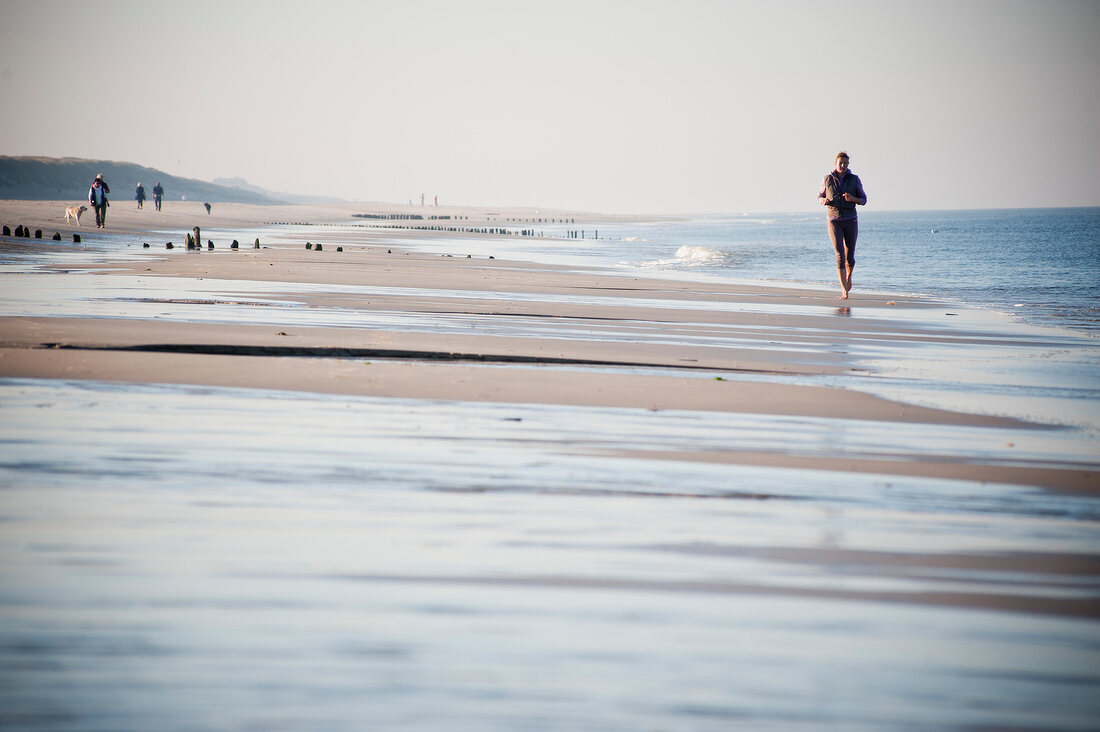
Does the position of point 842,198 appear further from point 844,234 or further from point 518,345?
point 518,345

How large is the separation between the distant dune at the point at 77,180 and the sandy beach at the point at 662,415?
106 m

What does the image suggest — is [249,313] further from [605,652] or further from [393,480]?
[605,652]

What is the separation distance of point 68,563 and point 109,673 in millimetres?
836

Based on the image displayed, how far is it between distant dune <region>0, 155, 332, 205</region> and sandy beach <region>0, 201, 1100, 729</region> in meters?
106

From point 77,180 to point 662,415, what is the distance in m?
163

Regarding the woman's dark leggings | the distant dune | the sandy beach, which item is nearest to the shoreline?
the sandy beach

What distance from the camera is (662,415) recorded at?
569cm

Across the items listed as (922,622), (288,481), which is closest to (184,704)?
(288,481)

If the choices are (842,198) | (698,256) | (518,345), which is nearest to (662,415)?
(518,345)

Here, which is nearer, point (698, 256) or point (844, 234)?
point (844, 234)

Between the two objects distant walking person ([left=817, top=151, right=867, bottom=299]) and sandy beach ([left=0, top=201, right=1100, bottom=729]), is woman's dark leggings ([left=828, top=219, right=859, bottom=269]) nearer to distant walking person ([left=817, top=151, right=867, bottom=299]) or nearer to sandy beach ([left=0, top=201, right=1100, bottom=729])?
distant walking person ([left=817, top=151, right=867, bottom=299])

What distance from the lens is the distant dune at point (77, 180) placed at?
12212 centimetres

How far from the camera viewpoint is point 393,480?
4078mm

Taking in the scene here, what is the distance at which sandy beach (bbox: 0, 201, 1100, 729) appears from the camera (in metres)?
3.12
